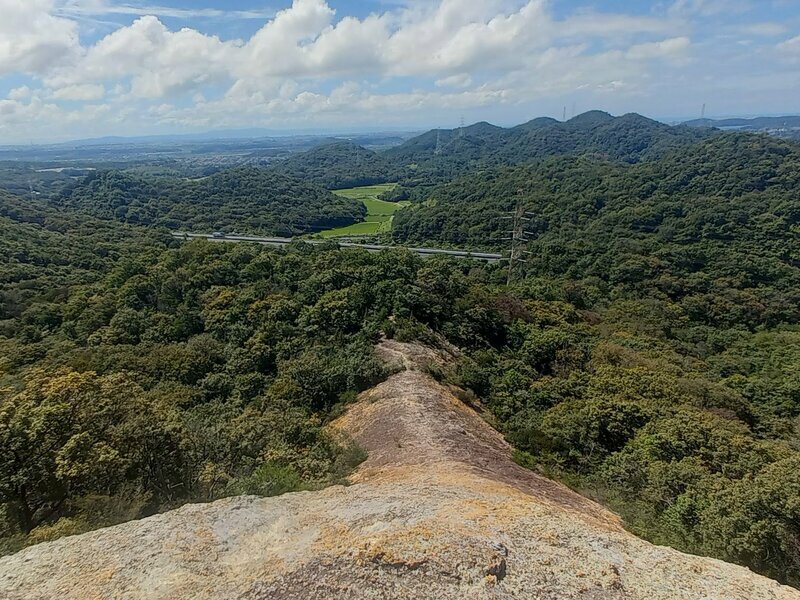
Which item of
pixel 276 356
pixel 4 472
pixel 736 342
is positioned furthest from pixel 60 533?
pixel 736 342

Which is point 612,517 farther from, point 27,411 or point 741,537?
point 27,411

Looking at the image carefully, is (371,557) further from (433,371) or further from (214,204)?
(214,204)

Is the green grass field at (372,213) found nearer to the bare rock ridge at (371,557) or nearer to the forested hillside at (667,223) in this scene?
the forested hillside at (667,223)

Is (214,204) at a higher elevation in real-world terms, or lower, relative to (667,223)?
higher

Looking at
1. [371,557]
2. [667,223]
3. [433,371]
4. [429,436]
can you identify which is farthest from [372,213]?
[371,557]

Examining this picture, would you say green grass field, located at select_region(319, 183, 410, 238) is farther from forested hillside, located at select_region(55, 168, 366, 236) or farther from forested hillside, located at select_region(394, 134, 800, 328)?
forested hillside, located at select_region(394, 134, 800, 328)
